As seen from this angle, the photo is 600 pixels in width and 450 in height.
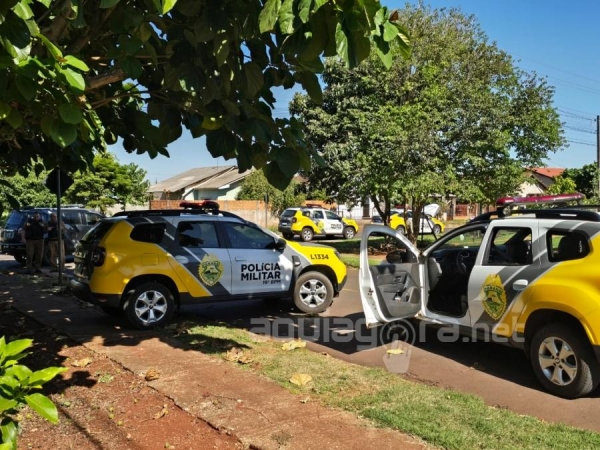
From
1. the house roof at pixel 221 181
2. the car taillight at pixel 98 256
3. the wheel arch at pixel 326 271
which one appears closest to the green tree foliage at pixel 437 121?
the wheel arch at pixel 326 271

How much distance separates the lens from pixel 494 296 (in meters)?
5.54

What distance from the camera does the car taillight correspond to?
742 centimetres

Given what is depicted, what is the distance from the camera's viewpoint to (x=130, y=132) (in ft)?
20.2

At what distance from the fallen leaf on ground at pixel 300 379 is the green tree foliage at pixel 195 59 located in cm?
221

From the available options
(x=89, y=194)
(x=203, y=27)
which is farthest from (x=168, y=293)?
(x=89, y=194)

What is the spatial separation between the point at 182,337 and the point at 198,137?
3256mm

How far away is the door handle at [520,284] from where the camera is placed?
206 inches

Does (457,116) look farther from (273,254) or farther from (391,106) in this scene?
(273,254)

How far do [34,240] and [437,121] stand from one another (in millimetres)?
12002

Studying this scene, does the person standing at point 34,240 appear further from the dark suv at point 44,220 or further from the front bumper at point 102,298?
the front bumper at point 102,298

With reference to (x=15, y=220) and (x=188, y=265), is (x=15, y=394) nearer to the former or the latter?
(x=188, y=265)

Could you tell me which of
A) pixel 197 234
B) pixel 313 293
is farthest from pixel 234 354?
pixel 313 293

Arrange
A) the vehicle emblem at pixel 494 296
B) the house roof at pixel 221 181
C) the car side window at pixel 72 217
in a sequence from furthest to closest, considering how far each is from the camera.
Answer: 1. the house roof at pixel 221 181
2. the car side window at pixel 72 217
3. the vehicle emblem at pixel 494 296

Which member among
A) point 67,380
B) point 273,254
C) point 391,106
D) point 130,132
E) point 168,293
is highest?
point 391,106
